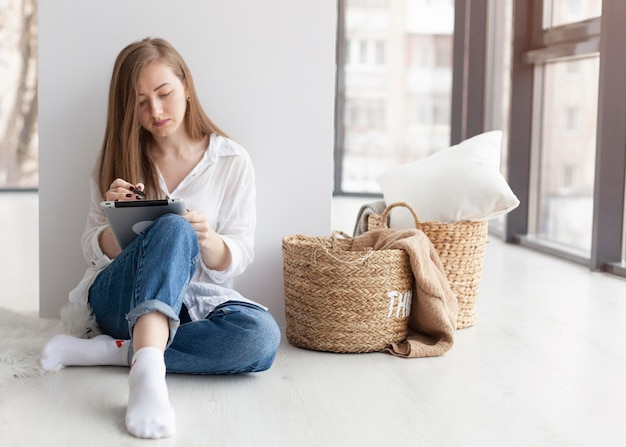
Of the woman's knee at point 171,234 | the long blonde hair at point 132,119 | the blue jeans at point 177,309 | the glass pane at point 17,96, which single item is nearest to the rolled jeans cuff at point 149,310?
the blue jeans at point 177,309

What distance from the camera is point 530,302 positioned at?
283 cm

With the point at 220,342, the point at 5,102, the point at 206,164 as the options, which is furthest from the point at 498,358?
the point at 5,102

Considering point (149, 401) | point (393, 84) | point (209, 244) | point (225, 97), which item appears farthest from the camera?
point (393, 84)

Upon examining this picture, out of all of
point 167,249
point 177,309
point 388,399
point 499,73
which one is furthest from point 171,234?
point 499,73

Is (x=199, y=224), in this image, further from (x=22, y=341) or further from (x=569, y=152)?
(x=569, y=152)

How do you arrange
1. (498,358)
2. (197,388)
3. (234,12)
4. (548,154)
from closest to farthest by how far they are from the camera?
(197,388) → (498,358) → (234,12) → (548,154)

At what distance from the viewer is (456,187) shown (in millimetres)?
2391

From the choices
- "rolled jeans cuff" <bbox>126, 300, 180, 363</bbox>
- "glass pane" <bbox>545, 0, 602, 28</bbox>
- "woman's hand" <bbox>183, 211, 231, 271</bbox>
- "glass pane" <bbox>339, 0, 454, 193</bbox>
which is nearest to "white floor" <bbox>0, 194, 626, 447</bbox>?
"rolled jeans cuff" <bbox>126, 300, 180, 363</bbox>

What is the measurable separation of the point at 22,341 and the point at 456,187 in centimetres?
124

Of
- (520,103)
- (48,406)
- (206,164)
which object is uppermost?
(520,103)

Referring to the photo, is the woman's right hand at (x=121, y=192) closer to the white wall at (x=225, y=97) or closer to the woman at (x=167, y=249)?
the woman at (x=167, y=249)

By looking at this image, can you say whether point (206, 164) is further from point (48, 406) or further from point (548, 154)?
point (548, 154)

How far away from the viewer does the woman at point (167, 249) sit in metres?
1.73

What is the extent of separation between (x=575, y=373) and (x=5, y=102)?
6.22 meters
